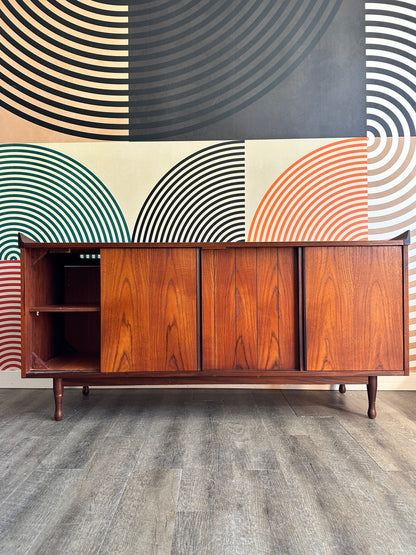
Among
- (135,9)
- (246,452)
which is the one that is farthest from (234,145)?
(246,452)

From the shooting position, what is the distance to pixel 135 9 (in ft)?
7.47

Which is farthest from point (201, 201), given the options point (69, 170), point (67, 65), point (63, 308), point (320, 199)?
point (67, 65)

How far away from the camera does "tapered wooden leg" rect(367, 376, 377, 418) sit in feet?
5.59

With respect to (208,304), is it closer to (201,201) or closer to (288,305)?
(288,305)

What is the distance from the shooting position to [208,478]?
47.0 inches

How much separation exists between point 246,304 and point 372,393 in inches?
26.3

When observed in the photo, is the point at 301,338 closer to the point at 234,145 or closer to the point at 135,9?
the point at 234,145

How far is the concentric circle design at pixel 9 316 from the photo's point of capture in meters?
2.31

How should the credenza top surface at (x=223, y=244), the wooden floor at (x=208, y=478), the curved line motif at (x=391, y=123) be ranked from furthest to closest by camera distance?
the curved line motif at (x=391, y=123)
the credenza top surface at (x=223, y=244)
the wooden floor at (x=208, y=478)

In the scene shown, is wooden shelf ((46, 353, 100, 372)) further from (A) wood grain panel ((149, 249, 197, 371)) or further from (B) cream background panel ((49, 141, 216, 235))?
(B) cream background panel ((49, 141, 216, 235))

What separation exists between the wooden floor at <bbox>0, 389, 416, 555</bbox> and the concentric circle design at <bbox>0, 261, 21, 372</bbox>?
17.5 inches

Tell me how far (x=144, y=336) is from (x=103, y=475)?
57 centimetres

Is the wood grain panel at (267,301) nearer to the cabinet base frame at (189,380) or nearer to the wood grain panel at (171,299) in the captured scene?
the cabinet base frame at (189,380)

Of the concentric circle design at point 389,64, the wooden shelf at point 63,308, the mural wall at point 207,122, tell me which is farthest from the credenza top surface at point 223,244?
the concentric circle design at point 389,64
